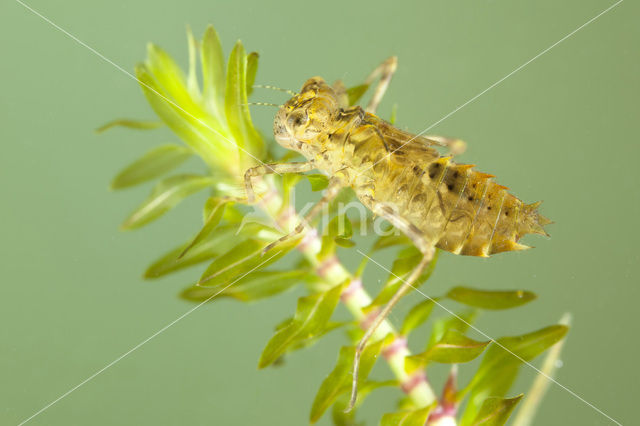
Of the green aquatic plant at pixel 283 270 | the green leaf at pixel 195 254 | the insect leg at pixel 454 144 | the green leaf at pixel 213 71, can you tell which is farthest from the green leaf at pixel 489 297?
the green leaf at pixel 213 71

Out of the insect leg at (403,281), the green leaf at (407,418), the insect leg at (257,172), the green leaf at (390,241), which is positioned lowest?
the green leaf at (407,418)

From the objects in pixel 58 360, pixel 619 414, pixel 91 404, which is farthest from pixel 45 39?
pixel 619 414

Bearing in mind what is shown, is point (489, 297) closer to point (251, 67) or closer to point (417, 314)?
point (417, 314)

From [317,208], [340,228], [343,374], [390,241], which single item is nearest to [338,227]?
[340,228]

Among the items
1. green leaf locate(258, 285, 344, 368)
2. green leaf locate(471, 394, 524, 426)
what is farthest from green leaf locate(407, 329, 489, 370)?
green leaf locate(258, 285, 344, 368)

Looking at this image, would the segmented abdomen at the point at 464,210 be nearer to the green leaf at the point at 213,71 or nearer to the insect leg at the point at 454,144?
the insect leg at the point at 454,144
